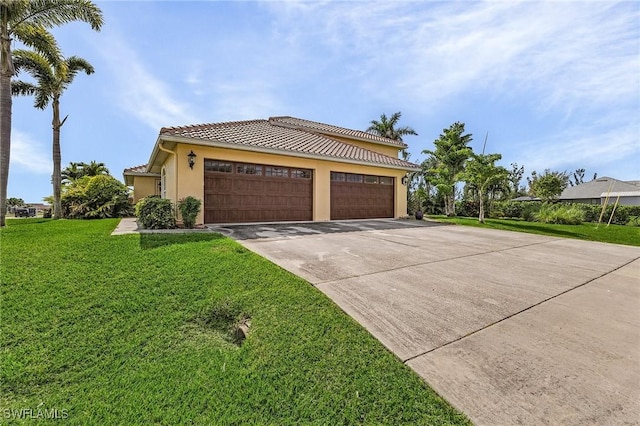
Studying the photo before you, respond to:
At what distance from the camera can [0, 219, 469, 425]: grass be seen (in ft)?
6.17

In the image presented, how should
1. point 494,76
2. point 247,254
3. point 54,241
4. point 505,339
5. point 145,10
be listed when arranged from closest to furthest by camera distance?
point 505,339, point 247,254, point 54,241, point 145,10, point 494,76

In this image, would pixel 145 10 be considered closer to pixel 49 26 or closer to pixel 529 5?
pixel 49 26

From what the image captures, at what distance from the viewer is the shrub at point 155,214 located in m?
8.10

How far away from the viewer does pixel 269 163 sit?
10656 mm

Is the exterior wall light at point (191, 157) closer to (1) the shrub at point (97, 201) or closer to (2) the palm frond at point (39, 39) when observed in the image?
(1) the shrub at point (97, 201)

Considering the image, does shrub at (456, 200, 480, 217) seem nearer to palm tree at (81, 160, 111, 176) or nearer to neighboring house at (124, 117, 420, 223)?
neighboring house at (124, 117, 420, 223)

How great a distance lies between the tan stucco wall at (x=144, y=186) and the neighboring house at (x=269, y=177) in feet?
24.0

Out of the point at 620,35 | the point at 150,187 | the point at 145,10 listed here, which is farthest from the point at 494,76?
the point at 150,187

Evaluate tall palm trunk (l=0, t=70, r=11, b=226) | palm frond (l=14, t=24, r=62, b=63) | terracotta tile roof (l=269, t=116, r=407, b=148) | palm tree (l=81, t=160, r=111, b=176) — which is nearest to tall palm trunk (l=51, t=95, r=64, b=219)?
palm frond (l=14, t=24, r=62, b=63)

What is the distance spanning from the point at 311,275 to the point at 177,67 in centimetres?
1074

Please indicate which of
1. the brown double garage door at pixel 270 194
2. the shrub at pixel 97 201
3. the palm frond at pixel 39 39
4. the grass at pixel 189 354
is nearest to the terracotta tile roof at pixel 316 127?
the brown double garage door at pixel 270 194

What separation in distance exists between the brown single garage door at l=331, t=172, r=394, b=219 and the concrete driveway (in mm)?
6699

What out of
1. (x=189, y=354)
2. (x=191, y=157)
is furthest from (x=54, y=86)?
(x=189, y=354)

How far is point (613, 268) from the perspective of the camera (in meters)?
5.32
